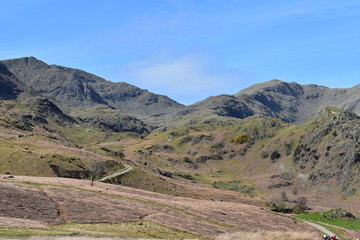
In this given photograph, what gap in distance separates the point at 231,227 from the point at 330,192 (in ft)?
468

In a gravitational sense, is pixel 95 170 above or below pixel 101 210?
above

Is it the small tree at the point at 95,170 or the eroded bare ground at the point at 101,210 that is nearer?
the eroded bare ground at the point at 101,210

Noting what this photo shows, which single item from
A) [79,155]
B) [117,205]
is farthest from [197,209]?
[79,155]

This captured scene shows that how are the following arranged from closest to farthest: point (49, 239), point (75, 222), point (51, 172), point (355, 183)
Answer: point (49, 239)
point (75, 222)
point (51, 172)
point (355, 183)

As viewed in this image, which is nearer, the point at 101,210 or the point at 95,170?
the point at 101,210

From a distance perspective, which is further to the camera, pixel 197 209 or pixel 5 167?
pixel 5 167

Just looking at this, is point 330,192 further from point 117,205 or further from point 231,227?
point 117,205

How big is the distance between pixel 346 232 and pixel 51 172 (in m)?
95.4

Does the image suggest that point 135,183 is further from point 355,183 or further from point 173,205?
point 355,183

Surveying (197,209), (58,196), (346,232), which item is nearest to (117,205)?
(58,196)

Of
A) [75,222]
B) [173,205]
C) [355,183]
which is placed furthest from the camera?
A: [355,183]

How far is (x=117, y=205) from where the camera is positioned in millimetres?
68312

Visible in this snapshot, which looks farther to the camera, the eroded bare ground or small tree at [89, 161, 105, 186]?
small tree at [89, 161, 105, 186]

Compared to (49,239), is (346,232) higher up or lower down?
lower down
